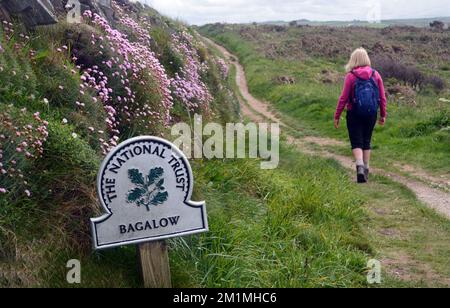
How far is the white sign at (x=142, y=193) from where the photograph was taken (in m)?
3.90

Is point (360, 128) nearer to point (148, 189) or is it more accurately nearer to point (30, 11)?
point (30, 11)

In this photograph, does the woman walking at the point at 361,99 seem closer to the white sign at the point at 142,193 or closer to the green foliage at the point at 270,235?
the green foliage at the point at 270,235

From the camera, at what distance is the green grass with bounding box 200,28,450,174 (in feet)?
36.7

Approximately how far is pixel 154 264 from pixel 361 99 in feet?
17.3

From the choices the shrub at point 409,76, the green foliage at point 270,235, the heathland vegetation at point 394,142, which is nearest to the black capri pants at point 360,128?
the heathland vegetation at point 394,142

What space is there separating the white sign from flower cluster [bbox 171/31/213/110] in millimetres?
4156

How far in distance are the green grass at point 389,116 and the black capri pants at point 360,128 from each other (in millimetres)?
1806

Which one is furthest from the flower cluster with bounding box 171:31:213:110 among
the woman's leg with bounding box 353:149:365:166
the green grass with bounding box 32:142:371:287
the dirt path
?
the dirt path

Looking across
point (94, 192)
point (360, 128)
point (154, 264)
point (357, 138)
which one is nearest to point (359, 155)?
point (357, 138)

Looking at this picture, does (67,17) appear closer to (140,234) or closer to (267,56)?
(140,234)

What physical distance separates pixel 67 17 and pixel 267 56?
2931 centimetres

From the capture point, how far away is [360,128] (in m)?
8.73
